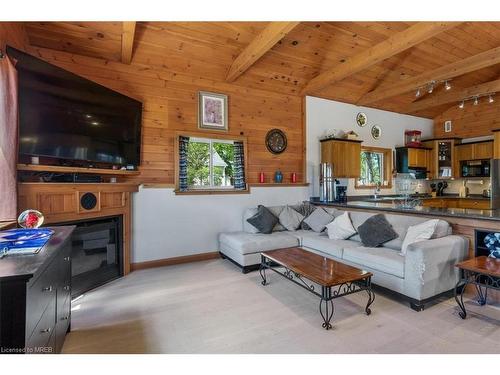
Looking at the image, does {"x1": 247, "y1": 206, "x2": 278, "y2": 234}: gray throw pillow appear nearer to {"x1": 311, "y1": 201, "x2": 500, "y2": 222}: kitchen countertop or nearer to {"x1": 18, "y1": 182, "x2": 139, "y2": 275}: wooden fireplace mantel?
{"x1": 311, "y1": 201, "x2": 500, "y2": 222}: kitchen countertop

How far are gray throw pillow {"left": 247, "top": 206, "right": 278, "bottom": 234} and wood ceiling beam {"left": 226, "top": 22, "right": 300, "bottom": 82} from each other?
227 cm

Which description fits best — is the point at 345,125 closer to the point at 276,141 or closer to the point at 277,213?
the point at 276,141

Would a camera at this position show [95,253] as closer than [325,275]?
No

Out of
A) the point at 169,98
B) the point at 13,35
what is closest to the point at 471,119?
the point at 169,98

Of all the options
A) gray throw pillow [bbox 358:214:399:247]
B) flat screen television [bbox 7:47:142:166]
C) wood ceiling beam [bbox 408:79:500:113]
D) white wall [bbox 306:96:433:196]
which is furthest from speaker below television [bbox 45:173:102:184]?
wood ceiling beam [bbox 408:79:500:113]

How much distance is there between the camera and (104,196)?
322 cm

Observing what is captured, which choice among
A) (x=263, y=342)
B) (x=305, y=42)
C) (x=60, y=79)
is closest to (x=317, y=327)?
(x=263, y=342)

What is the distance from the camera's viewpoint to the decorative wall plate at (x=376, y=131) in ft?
20.5

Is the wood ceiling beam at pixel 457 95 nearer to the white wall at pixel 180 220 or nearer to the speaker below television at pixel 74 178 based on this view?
the white wall at pixel 180 220

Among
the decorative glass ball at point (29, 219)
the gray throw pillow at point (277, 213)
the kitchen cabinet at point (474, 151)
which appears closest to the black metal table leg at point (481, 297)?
the gray throw pillow at point (277, 213)

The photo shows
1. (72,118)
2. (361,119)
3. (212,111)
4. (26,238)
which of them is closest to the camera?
(26,238)

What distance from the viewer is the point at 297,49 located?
427 cm

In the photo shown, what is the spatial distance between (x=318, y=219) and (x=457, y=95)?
4.52 meters

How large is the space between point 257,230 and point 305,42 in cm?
Answer: 309
